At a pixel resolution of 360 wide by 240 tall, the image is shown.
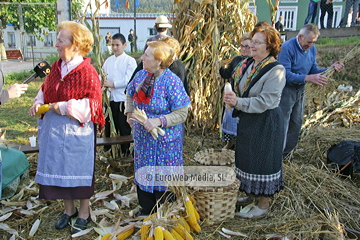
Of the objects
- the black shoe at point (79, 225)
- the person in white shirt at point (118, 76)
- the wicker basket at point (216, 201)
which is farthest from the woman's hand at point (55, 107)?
the person in white shirt at point (118, 76)

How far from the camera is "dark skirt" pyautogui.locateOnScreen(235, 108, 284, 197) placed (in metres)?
2.64

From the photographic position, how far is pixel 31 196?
3.41 metres

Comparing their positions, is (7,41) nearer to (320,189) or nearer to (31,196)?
(31,196)

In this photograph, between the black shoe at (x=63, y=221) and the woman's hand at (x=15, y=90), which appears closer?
the woman's hand at (x=15, y=90)

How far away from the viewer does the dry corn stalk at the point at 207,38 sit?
4.66m

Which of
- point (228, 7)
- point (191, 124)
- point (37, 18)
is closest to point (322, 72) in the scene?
point (228, 7)

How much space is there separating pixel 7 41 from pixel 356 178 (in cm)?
2391

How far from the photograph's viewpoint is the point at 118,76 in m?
4.06

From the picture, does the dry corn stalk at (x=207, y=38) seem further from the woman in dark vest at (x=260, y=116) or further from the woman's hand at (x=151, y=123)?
the woman's hand at (x=151, y=123)

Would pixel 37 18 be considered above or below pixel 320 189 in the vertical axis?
above

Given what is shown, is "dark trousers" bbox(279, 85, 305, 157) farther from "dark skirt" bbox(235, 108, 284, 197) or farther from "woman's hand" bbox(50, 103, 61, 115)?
"woman's hand" bbox(50, 103, 61, 115)

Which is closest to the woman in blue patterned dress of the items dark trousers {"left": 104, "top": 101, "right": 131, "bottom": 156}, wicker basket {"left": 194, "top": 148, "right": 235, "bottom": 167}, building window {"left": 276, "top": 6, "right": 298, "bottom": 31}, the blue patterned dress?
the blue patterned dress

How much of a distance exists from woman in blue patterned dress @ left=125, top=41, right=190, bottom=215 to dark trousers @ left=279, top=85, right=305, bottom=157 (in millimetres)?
1786

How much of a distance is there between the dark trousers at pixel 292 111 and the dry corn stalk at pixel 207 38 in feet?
3.57
